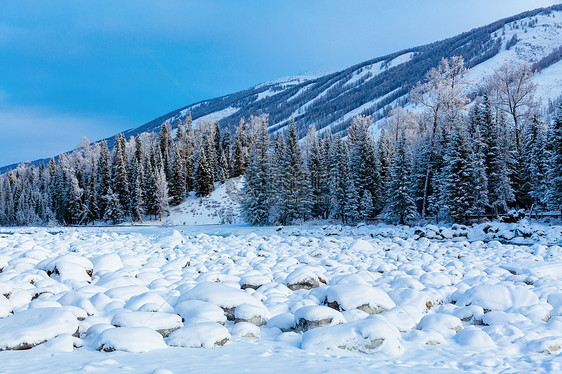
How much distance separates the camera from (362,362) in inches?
153

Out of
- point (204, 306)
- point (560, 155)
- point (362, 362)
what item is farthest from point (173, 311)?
point (560, 155)

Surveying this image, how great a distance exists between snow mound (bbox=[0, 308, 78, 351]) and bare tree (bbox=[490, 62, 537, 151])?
113 ft

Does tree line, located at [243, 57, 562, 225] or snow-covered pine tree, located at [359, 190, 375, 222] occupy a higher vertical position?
tree line, located at [243, 57, 562, 225]

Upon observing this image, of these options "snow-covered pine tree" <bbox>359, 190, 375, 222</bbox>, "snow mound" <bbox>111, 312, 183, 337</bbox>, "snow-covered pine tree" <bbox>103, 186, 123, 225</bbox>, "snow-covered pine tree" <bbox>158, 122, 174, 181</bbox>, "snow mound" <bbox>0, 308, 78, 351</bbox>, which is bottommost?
"snow-covered pine tree" <bbox>359, 190, 375, 222</bbox>

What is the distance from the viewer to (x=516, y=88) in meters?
30.2

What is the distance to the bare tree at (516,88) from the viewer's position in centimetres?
2921

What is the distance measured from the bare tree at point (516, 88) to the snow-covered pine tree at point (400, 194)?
9748mm

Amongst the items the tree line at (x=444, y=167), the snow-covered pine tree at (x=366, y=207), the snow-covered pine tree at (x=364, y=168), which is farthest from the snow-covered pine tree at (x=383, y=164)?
the snow-covered pine tree at (x=366, y=207)

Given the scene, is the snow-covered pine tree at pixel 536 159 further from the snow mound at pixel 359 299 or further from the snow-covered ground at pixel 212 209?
the snow-covered ground at pixel 212 209

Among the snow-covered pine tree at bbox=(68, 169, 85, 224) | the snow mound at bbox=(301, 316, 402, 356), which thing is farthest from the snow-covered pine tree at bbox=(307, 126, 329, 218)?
the snow-covered pine tree at bbox=(68, 169, 85, 224)

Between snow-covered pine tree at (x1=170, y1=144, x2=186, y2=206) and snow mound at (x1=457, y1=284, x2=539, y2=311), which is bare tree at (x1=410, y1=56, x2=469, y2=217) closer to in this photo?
snow mound at (x1=457, y1=284, x2=539, y2=311)

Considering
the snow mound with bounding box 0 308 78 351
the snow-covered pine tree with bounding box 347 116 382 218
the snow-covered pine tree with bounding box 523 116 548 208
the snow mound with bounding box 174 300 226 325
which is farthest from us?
the snow-covered pine tree with bounding box 347 116 382 218

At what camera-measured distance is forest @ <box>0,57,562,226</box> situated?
26.3 meters

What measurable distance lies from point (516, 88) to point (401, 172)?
1291 centimetres
